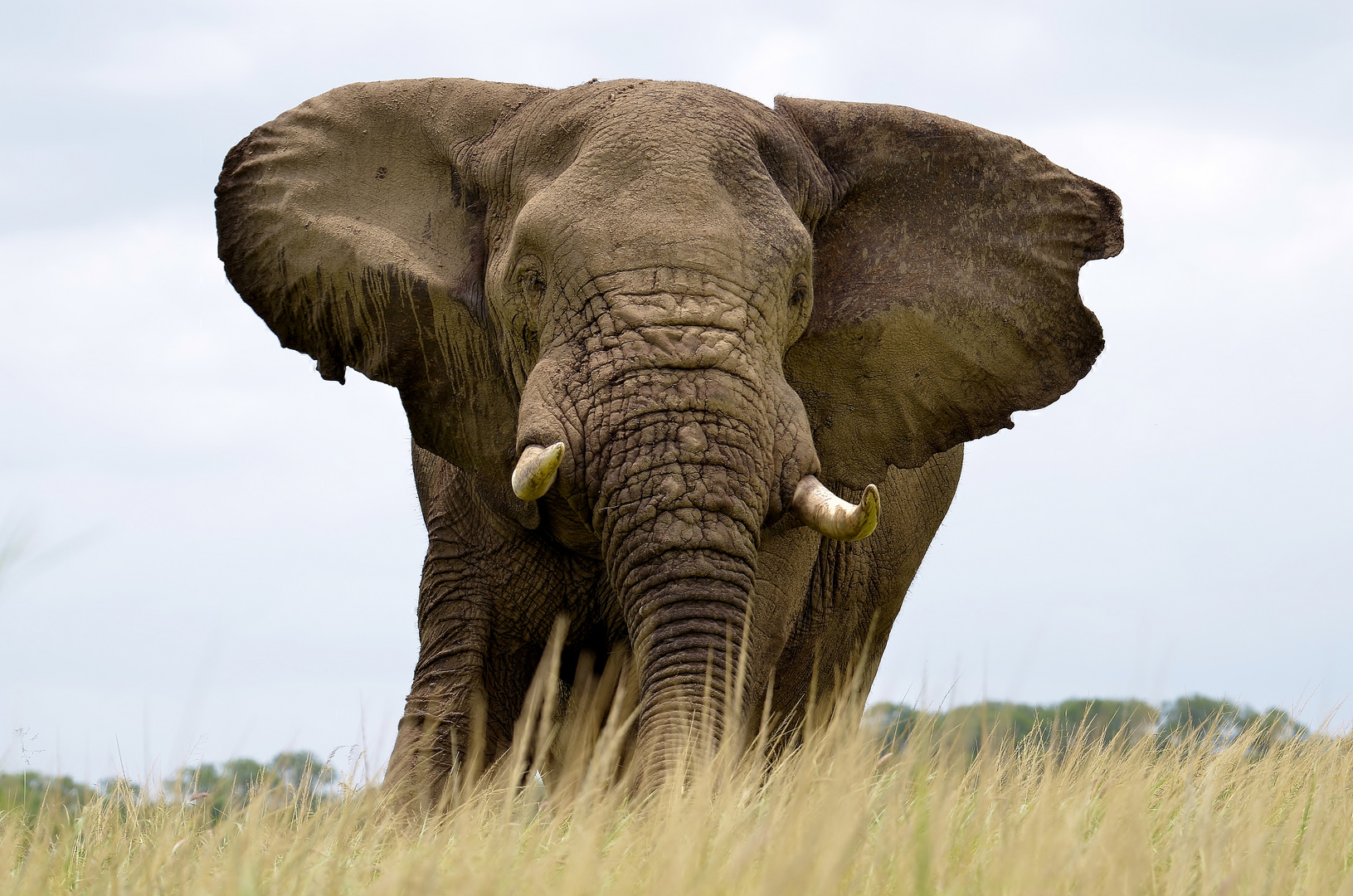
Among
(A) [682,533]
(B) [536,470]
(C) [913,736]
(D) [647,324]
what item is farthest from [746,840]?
(D) [647,324]

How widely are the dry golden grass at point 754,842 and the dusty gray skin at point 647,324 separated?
105 centimetres

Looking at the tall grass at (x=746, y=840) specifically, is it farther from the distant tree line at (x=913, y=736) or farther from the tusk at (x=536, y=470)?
the tusk at (x=536, y=470)

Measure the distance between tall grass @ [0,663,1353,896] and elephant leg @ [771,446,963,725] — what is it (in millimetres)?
2269

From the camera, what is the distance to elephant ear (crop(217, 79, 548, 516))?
7.44 metres

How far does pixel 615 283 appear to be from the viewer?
653 cm

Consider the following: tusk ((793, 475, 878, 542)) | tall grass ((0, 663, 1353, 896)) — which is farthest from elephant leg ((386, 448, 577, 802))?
tusk ((793, 475, 878, 542))

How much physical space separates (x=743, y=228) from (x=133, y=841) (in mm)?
3139

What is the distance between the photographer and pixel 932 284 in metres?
7.89

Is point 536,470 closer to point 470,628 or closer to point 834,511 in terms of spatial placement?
point 834,511

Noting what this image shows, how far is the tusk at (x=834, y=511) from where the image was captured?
616cm

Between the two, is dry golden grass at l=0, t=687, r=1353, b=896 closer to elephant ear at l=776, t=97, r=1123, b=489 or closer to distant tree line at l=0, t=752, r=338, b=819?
distant tree line at l=0, t=752, r=338, b=819

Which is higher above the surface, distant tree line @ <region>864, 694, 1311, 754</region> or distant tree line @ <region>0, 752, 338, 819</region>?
distant tree line @ <region>864, 694, 1311, 754</region>

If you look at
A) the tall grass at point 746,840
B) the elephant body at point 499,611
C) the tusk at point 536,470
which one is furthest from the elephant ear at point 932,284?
the tall grass at point 746,840

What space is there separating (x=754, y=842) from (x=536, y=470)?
2711 mm
